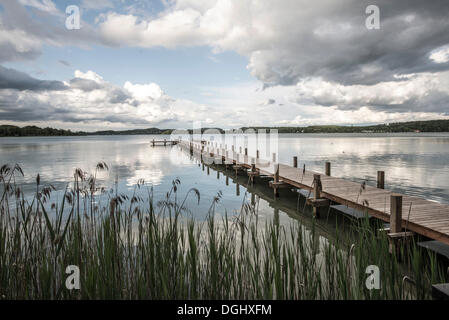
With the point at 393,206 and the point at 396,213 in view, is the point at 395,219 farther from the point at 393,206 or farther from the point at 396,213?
the point at 393,206

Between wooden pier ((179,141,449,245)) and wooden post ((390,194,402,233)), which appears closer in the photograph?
wooden pier ((179,141,449,245))

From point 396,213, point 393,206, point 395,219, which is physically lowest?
point 395,219

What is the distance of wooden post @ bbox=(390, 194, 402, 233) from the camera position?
561 cm

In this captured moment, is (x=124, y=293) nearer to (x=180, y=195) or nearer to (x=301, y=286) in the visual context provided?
(x=301, y=286)

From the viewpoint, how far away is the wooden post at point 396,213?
561 cm

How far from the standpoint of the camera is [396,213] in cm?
568

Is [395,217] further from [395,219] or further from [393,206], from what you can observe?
[393,206]

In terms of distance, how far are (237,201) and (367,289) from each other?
9266mm

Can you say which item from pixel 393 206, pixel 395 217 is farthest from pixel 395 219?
pixel 393 206

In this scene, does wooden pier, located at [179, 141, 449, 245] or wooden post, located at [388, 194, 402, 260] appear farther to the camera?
wooden post, located at [388, 194, 402, 260]

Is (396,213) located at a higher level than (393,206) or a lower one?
lower
